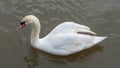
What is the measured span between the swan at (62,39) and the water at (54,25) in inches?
9.7

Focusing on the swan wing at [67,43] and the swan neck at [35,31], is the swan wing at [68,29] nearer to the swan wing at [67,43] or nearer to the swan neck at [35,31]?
A: the swan wing at [67,43]

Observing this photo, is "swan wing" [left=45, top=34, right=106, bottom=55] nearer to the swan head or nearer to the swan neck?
the swan neck

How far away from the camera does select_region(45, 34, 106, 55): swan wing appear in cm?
930

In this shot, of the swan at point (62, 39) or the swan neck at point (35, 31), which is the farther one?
the swan neck at point (35, 31)

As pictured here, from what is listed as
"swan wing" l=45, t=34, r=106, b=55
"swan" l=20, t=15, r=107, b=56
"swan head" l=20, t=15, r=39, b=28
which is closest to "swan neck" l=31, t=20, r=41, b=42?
"swan" l=20, t=15, r=107, b=56

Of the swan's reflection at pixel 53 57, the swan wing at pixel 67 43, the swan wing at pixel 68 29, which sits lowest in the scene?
the swan's reflection at pixel 53 57

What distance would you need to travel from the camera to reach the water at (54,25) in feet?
30.6

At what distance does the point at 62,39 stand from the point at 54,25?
1235 millimetres

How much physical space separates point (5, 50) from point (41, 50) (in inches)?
41.5

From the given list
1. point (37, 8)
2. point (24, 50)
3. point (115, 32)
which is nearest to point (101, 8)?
point (115, 32)

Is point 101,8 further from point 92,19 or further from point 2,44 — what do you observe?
point 2,44

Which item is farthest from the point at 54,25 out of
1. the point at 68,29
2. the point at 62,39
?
the point at 62,39

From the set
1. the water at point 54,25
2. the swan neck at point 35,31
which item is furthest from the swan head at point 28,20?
the water at point 54,25

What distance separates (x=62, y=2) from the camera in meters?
11.2
